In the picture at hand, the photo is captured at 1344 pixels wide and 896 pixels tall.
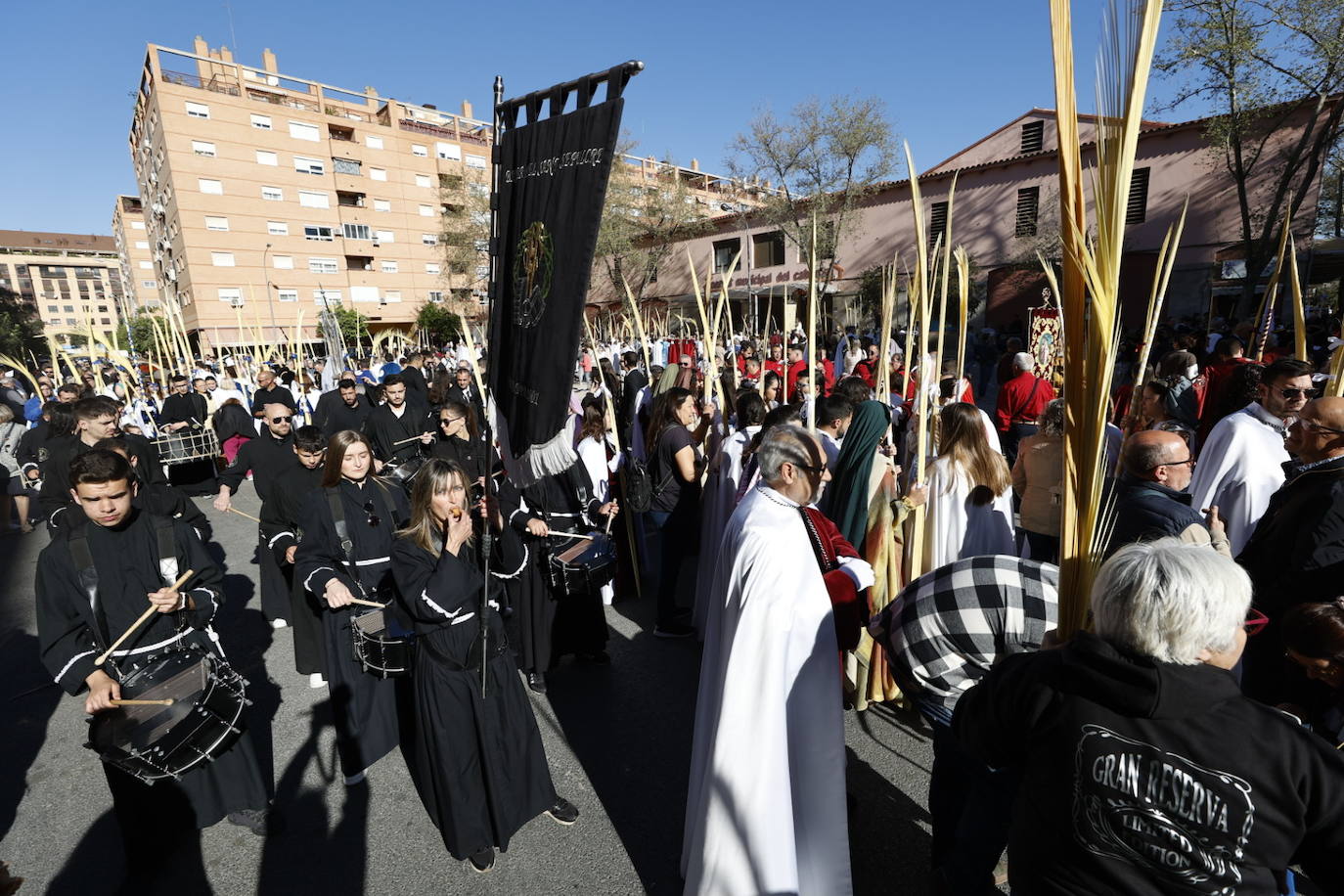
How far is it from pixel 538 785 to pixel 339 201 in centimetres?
5214

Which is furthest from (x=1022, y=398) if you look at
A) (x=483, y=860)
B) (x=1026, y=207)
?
(x=1026, y=207)

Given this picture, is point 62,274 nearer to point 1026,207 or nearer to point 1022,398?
point 1026,207

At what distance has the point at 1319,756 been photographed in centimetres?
127

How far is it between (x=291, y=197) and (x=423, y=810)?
166 feet

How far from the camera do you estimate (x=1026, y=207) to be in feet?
82.3

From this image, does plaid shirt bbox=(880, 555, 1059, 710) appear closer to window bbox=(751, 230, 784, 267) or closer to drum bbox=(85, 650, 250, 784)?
drum bbox=(85, 650, 250, 784)

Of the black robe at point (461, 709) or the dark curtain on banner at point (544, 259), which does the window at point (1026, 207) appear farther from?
the black robe at point (461, 709)

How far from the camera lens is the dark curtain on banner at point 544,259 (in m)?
1.93

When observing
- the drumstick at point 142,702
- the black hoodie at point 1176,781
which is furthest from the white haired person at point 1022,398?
the drumstick at point 142,702

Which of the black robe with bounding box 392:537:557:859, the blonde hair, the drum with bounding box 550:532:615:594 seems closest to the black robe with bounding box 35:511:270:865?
the black robe with bounding box 392:537:557:859

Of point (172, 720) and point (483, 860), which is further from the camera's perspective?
point (483, 860)

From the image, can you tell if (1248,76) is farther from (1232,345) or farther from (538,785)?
(538,785)

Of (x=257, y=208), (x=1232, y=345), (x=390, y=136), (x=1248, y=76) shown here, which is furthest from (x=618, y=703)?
(x=390, y=136)

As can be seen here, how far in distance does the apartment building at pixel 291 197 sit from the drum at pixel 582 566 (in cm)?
3549
